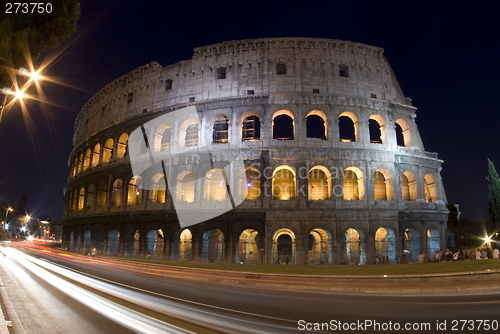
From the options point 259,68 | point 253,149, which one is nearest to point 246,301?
point 253,149

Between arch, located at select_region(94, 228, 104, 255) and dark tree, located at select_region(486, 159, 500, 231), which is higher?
dark tree, located at select_region(486, 159, 500, 231)

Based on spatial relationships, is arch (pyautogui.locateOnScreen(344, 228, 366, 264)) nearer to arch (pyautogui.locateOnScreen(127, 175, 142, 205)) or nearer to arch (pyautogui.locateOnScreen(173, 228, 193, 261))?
arch (pyautogui.locateOnScreen(173, 228, 193, 261))

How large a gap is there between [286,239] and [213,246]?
21.3ft

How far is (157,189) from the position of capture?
96.0 feet

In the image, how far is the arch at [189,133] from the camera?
28341 mm

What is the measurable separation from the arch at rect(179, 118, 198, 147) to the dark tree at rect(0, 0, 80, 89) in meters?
18.6

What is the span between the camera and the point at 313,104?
85.4 ft

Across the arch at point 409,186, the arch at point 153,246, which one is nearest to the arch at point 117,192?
the arch at point 153,246

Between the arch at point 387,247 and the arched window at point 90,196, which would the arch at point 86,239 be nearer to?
the arched window at point 90,196

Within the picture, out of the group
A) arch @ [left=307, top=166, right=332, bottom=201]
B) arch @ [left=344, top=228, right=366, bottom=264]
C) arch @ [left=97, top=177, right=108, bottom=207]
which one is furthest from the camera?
arch @ [left=97, top=177, right=108, bottom=207]

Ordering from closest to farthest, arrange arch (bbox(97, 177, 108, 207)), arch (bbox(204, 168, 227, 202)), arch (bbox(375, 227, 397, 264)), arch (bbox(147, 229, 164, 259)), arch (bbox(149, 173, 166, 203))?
arch (bbox(375, 227, 397, 264)), arch (bbox(204, 168, 227, 202)), arch (bbox(147, 229, 164, 259)), arch (bbox(149, 173, 166, 203)), arch (bbox(97, 177, 108, 207))

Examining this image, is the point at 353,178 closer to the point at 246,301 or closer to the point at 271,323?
the point at 246,301

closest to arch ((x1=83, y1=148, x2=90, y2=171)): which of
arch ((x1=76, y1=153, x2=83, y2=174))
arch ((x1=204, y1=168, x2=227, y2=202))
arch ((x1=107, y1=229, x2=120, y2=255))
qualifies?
arch ((x1=76, y1=153, x2=83, y2=174))

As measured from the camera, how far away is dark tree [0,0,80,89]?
824 centimetres
